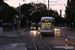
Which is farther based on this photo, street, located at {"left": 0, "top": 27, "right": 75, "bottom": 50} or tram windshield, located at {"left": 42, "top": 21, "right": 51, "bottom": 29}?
tram windshield, located at {"left": 42, "top": 21, "right": 51, "bottom": 29}

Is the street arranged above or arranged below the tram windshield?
below

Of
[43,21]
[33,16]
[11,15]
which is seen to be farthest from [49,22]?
[33,16]

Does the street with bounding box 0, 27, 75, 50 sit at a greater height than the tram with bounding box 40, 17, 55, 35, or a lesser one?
lesser

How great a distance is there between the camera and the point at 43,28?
27.6 meters

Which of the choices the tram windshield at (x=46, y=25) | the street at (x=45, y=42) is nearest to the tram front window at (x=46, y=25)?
the tram windshield at (x=46, y=25)

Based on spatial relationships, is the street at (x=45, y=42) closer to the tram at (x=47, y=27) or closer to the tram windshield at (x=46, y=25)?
the tram at (x=47, y=27)

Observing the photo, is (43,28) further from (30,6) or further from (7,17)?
(30,6)

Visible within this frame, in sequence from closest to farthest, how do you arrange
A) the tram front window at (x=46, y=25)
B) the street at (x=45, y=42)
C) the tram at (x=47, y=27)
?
the street at (x=45, y=42)
the tram at (x=47, y=27)
the tram front window at (x=46, y=25)

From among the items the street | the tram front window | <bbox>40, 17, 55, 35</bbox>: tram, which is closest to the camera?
the street

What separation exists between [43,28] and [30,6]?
83629mm

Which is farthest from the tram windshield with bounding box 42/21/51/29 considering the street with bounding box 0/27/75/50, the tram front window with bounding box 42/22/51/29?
the street with bounding box 0/27/75/50

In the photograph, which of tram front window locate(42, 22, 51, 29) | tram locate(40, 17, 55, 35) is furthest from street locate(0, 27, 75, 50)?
tram front window locate(42, 22, 51, 29)

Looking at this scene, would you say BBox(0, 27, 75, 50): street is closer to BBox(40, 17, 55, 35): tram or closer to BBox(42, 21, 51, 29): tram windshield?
BBox(40, 17, 55, 35): tram

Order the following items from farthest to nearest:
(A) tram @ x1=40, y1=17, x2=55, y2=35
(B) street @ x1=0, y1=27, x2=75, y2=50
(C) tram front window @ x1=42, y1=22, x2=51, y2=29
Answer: (C) tram front window @ x1=42, y1=22, x2=51, y2=29, (A) tram @ x1=40, y1=17, x2=55, y2=35, (B) street @ x1=0, y1=27, x2=75, y2=50
